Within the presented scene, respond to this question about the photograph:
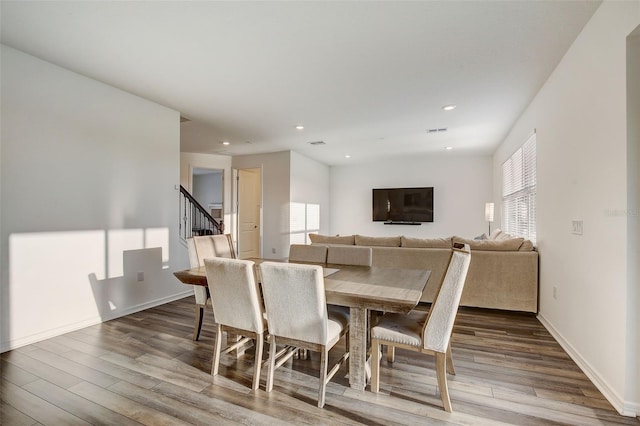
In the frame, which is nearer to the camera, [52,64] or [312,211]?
[52,64]

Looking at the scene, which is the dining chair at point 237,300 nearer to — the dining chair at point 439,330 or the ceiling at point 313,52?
the dining chair at point 439,330

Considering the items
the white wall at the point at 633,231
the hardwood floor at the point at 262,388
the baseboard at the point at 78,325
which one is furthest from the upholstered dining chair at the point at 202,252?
the white wall at the point at 633,231

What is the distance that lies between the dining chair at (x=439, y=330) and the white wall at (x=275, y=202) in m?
4.68

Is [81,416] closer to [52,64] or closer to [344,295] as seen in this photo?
[344,295]

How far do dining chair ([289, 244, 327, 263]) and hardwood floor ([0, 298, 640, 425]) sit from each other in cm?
89

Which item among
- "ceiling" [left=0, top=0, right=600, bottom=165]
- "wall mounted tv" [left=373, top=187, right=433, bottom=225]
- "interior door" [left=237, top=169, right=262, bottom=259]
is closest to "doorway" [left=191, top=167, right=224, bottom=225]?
"interior door" [left=237, top=169, right=262, bottom=259]

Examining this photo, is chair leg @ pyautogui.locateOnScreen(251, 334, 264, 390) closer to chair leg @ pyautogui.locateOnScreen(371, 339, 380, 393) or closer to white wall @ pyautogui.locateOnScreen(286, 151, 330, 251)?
chair leg @ pyautogui.locateOnScreen(371, 339, 380, 393)

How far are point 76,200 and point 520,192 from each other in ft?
18.0

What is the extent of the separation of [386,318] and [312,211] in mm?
5427

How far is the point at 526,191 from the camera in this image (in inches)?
156

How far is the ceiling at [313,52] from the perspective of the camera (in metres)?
2.08

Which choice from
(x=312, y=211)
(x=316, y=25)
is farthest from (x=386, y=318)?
(x=312, y=211)

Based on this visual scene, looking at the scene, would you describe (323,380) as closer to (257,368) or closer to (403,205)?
(257,368)

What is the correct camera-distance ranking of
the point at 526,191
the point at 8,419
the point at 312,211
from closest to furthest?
1. the point at 8,419
2. the point at 526,191
3. the point at 312,211
